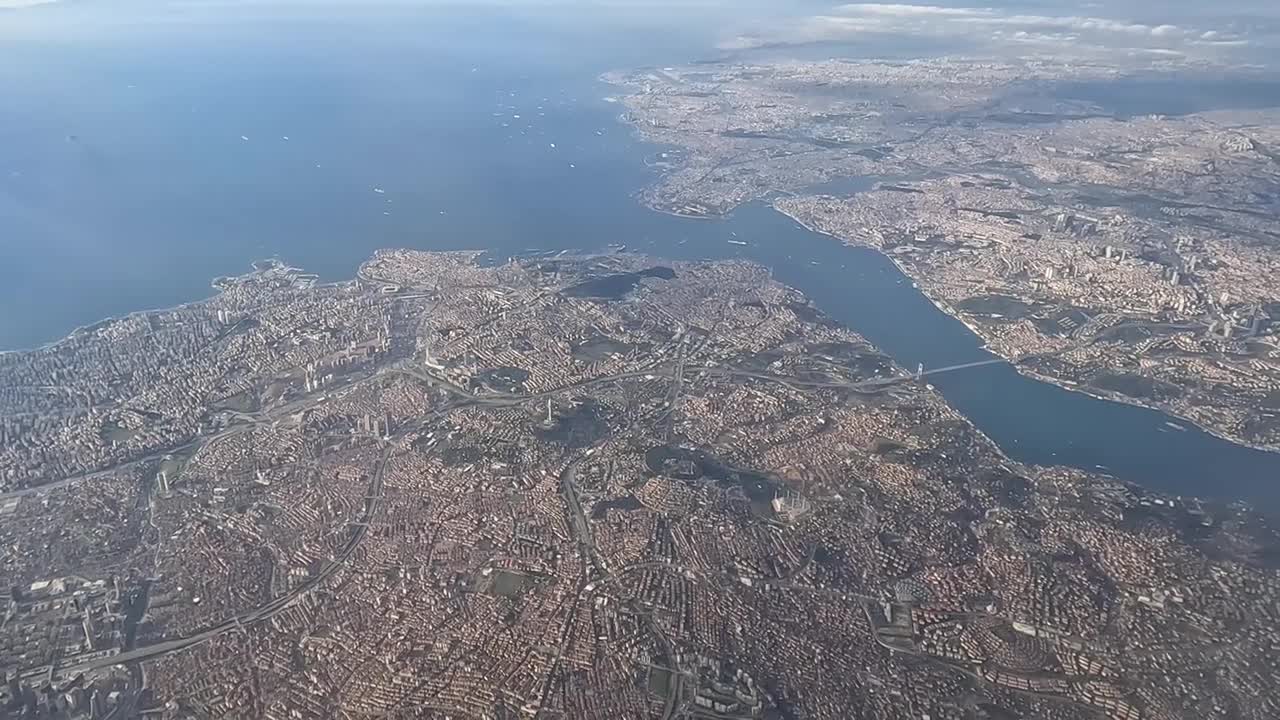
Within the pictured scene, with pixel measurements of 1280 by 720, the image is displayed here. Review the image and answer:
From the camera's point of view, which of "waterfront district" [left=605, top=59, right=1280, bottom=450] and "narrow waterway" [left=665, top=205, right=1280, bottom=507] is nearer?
"narrow waterway" [left=665, top=205, right=1280, bottom=507]

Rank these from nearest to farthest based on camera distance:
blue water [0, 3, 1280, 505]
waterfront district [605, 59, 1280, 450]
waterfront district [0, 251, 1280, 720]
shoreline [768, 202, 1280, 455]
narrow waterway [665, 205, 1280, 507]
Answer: waterfront district [0, 251, 1280, 720], narrow waterway [665, 205, 1280, 507], shoreline [768, 202, 1280, 455], blue water [0, 3, 1280, 505], waterfront district [605, 59, 1280, 450]

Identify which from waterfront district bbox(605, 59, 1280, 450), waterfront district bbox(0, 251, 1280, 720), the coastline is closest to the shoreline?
waterfront district bbox(605, 59, 1280, 450)

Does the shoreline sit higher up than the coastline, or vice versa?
the shoreline

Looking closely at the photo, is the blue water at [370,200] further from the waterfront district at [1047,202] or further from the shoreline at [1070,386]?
the waterfront district at [1047,202]

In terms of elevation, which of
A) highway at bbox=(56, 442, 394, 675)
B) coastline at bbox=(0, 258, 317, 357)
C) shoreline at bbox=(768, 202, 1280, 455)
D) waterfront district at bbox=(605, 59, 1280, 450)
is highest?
waterfront district at bbox=(605, 59, 1280, 450)

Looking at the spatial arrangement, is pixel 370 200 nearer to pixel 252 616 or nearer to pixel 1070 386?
pixel 252 616

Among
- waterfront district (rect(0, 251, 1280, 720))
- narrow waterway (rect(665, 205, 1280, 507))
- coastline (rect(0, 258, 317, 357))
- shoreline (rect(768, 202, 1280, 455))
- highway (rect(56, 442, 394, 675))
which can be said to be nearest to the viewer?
waterfront district (rect(0, 251, 1280, 720))

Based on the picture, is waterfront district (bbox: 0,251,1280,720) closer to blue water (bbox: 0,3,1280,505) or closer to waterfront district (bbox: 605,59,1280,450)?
blue water (bbox: 0,3,1280,505)

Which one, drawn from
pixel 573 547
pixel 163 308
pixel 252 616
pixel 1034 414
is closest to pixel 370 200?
pixel 163 308

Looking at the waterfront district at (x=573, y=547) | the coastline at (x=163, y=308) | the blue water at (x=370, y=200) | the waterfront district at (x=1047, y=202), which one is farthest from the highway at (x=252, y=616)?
the waterfront district at (x=1047, y=202)
